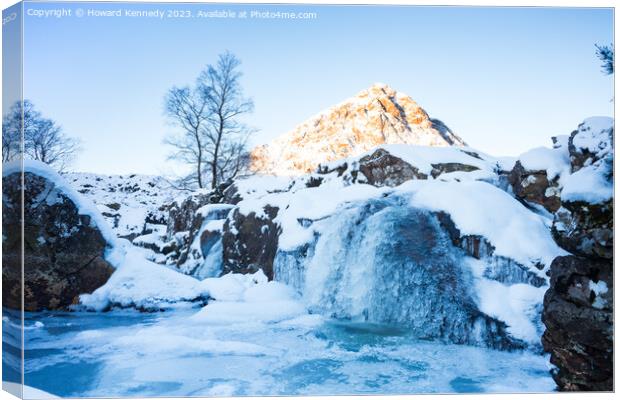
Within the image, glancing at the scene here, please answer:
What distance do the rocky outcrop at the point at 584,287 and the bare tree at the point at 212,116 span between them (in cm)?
295

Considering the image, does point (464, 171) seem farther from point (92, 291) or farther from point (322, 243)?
point (92, 291)

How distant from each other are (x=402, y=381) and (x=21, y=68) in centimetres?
357

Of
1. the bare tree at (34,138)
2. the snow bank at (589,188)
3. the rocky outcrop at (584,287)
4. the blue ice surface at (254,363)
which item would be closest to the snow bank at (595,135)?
the rocky outcrop at (584,287)

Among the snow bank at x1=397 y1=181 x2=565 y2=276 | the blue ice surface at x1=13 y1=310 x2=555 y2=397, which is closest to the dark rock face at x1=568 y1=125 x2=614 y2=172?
the snow bank at x1=397 y1=181 x2=565 y2=276

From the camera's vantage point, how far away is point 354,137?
28.5ft

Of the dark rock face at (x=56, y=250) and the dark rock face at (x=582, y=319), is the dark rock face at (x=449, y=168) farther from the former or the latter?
the dark rock face at (x=56, y=250)

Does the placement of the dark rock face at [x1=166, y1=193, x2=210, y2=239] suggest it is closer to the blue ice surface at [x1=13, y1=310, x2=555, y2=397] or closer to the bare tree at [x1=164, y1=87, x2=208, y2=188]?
the bare tree at [x1=164, y1=87, x2=208, y2=188]

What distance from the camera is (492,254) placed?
196 inches

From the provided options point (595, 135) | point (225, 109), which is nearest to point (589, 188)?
point (595, 135)

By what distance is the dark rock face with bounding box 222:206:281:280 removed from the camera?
24.3ft

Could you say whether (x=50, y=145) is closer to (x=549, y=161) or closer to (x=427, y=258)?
(x=427, y=258)

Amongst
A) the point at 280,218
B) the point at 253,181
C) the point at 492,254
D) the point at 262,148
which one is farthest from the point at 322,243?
the point at 253,181

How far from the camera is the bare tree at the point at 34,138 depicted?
364 centimetres

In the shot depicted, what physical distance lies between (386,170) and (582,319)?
4.73 meters
